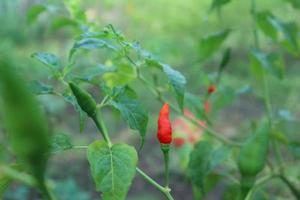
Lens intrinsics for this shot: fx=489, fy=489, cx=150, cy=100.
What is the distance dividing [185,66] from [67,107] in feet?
2.69

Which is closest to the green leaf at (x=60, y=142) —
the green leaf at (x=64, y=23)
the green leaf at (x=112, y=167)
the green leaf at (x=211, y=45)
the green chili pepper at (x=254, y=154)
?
the green leaf at (x=112, y=167)

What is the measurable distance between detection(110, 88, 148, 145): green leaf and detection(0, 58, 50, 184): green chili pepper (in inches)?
10.6

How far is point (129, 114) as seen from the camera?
1.74 feet

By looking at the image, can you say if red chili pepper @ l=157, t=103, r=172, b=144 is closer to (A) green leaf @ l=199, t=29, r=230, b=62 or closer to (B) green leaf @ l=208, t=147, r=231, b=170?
(B) green leaf @ l=208, t=147, r=231, b=170

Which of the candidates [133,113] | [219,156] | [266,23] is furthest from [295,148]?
[133,113]

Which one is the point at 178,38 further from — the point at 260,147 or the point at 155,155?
the point at 260,147

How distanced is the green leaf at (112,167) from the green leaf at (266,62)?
489 mm

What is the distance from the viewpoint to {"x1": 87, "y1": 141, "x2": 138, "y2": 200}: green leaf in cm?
46

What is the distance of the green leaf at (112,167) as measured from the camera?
18.1 inches

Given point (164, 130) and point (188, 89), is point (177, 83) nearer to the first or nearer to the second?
point (164, 130)

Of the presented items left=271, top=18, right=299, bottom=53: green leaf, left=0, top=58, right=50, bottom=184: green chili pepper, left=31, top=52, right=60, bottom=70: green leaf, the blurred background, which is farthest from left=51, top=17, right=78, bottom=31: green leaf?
the blurred background

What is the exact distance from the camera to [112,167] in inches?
18.9

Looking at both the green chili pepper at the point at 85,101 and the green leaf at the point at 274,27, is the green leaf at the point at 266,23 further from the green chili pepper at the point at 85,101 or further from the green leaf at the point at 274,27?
the green chili pepper at the point at 85,101

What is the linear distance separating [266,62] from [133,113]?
0.47 meters
